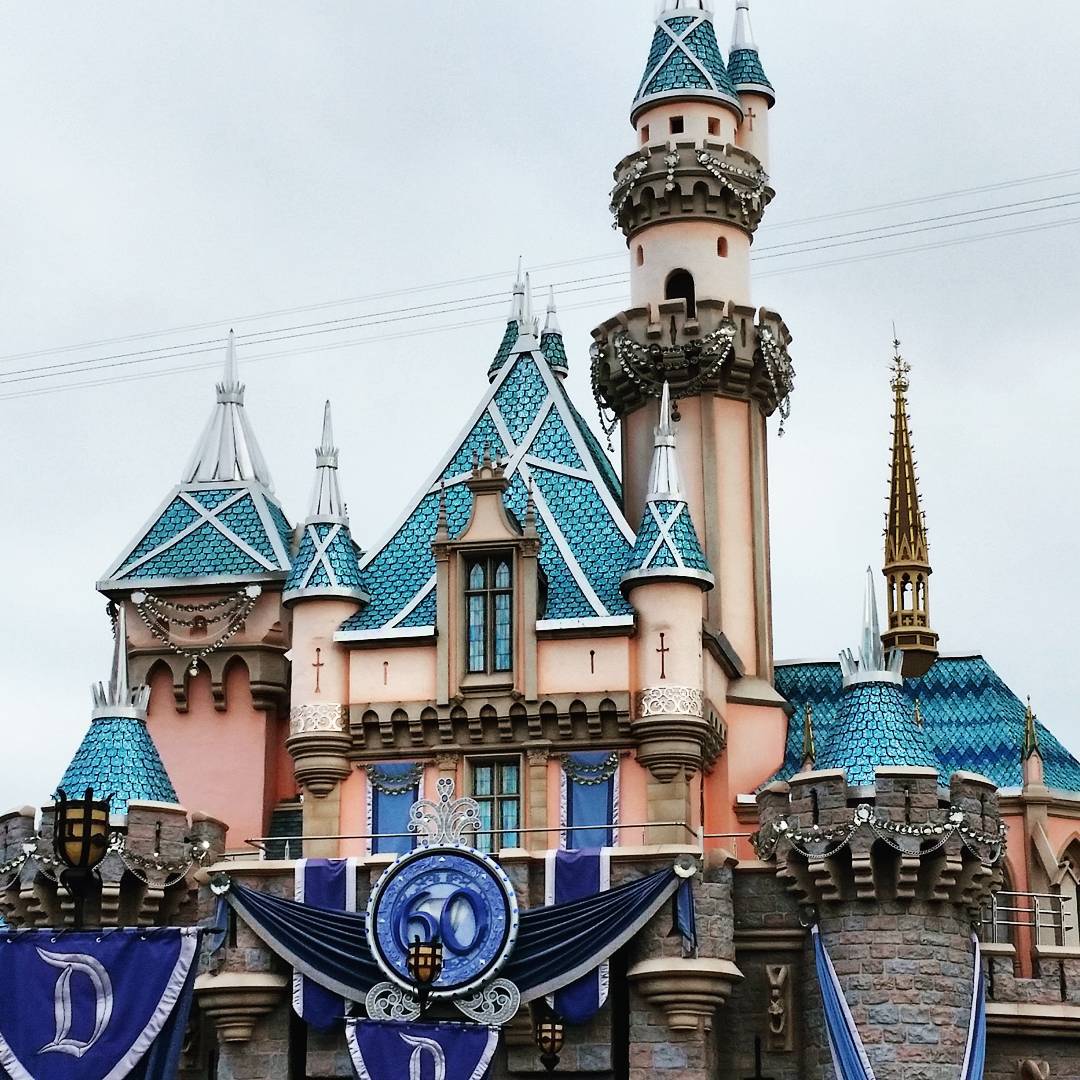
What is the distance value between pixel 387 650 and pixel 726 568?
24.5ft

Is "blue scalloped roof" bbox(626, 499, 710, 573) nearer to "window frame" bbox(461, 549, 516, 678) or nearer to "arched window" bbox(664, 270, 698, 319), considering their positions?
"window frame" bbox(461, 549, 516, 678)

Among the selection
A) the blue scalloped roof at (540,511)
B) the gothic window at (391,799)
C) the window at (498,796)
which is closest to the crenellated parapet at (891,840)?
the window at (498,796)

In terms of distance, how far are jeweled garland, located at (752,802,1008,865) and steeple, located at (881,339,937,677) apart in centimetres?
1294

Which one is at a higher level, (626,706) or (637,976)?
(626,706)

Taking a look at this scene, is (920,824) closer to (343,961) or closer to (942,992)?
(942,992)

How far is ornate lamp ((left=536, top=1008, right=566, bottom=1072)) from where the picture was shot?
35000mm

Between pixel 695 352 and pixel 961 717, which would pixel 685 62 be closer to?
pixel 695 352

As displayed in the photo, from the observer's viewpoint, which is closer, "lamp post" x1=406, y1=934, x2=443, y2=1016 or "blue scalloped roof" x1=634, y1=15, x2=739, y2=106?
"lamp post" x1=406, y1=934, x2=443, y2=1016

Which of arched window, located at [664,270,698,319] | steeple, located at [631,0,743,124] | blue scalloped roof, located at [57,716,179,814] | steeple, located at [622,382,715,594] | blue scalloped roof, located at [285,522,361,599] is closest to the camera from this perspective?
blue scalloped roof, located at [57,716,179,814]

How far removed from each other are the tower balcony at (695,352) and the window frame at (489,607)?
6.30 metres

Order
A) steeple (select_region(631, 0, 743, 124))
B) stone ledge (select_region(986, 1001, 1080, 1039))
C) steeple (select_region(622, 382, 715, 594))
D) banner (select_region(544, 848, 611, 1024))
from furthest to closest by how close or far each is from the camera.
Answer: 1. steeple (select_region(631, 0, 743, 124))
2. steeple (select_region(622, 382, 715, 594))
3. stone ledge (select_region(986, 1001, 1080, 1039))
4. banner (select_region(544, 848, 611, 1024))

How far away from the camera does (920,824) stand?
3584cm

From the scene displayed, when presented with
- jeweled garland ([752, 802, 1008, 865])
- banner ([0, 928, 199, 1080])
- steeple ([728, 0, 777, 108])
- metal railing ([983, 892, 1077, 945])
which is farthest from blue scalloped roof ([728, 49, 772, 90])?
banner ([0, 928, 199, 1080])

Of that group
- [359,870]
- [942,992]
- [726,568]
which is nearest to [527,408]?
[726,568]
